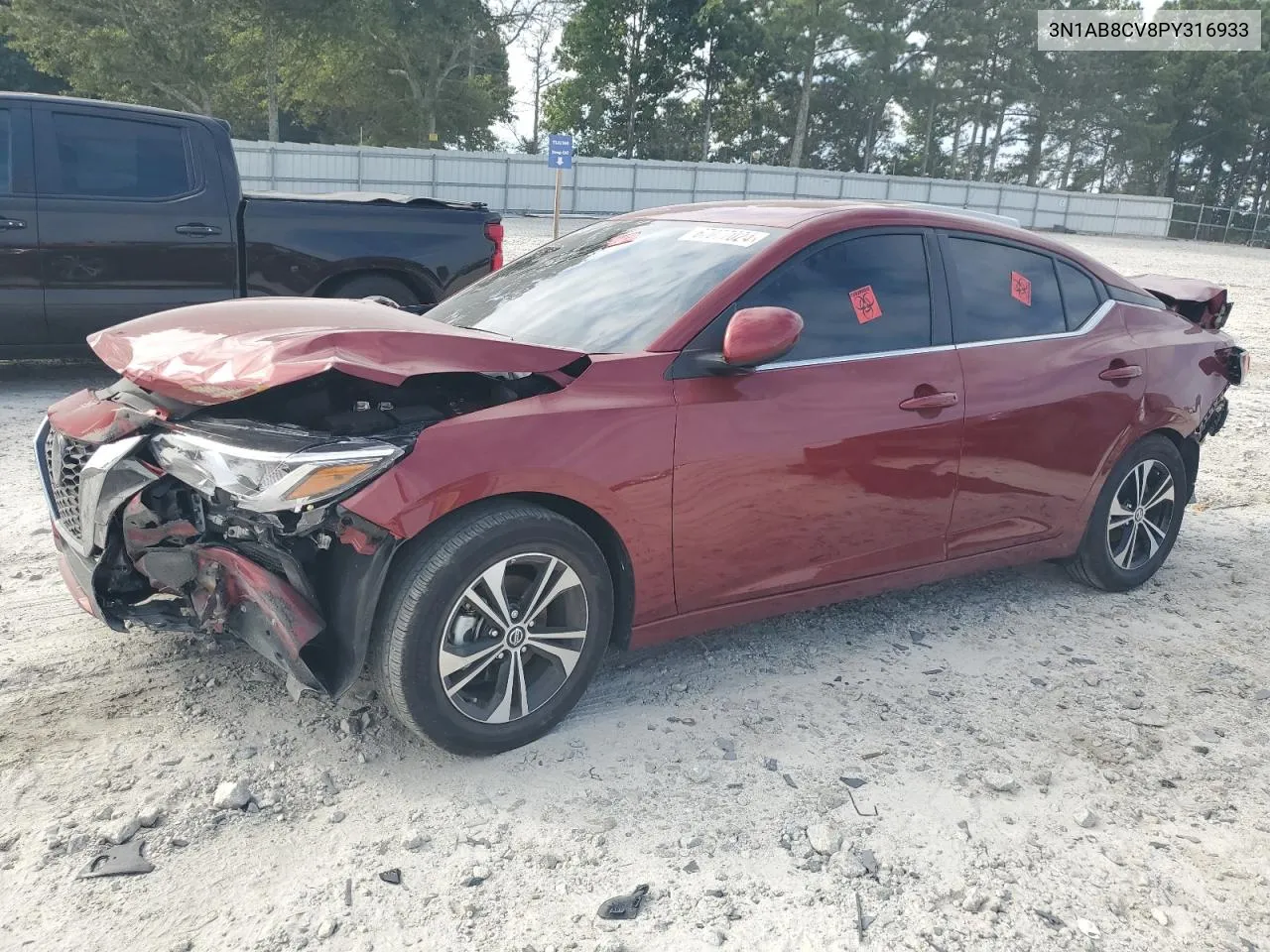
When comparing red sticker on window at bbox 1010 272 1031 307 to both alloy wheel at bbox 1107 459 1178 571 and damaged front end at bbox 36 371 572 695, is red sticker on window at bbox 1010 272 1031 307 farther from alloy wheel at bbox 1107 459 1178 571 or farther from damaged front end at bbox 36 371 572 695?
damaged front end at bbox 36 371 572 695

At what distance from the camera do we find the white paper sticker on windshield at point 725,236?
12.4ft

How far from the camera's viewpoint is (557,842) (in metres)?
2.85

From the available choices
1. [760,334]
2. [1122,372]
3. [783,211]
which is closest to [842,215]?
[783,211]

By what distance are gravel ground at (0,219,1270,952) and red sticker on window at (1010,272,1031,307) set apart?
56.3 inches

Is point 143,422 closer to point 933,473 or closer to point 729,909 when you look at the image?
point 729,909

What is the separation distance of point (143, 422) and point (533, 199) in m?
30.6

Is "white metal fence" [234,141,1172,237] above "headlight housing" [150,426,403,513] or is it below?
above

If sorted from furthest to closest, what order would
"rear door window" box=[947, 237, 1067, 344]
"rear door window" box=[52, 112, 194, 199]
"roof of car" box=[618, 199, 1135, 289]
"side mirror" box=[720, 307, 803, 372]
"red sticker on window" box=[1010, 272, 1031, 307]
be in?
"rear door window" box=[52, 112, 194, 199] → "red sticker on window" box=[1010, 272, 1031, 307] → "rear door window" box=[947, 237, 1067, 344] → "roof of car" box=[618, 199, 1135, 289] → "side mirror" box=[720, 307, 803, 372]

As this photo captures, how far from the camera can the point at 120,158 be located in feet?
23.4

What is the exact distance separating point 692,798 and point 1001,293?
8.28ft

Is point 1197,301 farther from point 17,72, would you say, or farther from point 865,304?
point 17,72

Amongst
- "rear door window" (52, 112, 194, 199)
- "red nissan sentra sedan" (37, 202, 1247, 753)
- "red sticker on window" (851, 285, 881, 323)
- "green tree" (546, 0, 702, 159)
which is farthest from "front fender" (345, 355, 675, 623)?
"green tree" (546, 0, 702, 159)

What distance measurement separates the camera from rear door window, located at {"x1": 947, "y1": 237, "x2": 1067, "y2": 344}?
4156mm

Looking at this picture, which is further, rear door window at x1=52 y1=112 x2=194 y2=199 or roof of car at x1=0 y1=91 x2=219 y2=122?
rear door window at x1=52 y1=112 x2=194 y2=199
